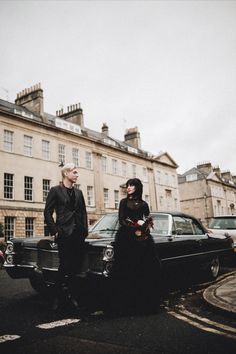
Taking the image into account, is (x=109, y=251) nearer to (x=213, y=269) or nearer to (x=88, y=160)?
(x=213, y=269)

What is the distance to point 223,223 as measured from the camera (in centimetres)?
1018

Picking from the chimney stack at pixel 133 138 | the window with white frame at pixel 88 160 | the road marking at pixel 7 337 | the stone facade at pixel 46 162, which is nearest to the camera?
the road marking at pixel 7 337

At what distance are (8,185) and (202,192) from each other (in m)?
42.2

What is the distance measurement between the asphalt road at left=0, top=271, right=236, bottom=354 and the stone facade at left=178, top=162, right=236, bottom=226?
5218cm

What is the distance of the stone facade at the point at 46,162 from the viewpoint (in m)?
24.2

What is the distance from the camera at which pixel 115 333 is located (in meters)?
3.38

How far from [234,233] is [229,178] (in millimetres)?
68132

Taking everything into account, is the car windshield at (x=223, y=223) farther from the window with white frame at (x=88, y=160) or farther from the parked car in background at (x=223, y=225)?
the window with white frame at (x=88, y=160)

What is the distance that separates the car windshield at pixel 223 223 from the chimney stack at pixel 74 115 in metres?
24.6

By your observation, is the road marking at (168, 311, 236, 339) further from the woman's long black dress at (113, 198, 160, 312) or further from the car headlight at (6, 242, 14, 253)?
the car headlight at (6, 242, 14, 253)

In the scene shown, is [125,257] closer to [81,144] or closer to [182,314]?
[182,314]

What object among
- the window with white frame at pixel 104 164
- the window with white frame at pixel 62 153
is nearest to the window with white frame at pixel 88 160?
the window with white frame at pixel 104 164

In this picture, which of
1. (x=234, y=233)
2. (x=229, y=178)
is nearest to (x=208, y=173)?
(x=229, y=178)

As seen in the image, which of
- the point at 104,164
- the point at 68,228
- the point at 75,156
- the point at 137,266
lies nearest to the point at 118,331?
the point at 137,266
